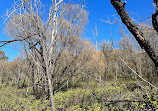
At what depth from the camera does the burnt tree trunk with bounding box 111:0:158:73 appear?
114 centimetres

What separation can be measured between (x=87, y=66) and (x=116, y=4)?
37.6 feet

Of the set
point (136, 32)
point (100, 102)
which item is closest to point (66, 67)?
point (100, 102)

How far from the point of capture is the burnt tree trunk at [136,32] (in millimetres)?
1139

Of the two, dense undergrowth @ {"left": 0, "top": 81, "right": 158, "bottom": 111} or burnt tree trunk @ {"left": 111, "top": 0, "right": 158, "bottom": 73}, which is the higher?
burnt tree trunk @ {"left": 111, "top": 0, "right": 158, "bottom": 73}

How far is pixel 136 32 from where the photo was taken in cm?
120

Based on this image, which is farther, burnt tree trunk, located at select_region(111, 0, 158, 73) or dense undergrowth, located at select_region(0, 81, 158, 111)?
dense undergrowth, located at select_region(0, 81, 158, 111)

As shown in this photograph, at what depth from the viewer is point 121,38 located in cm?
1252

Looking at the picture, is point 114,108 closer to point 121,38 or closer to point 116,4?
point 116,4

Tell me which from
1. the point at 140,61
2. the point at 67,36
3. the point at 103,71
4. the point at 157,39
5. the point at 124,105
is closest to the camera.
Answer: the point at 124,105

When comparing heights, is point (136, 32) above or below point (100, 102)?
above

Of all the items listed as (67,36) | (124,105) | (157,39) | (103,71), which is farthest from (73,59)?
(103,71)

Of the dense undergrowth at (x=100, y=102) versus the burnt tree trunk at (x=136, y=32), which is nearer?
the burnt tree trunk at (x=136, y=32)

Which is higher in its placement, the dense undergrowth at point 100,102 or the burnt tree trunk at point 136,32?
the burnt tree trunk at point 136,32

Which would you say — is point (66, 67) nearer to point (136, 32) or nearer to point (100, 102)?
point (100, 102)
